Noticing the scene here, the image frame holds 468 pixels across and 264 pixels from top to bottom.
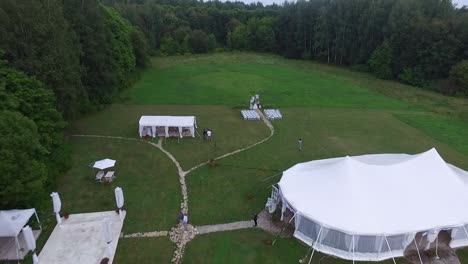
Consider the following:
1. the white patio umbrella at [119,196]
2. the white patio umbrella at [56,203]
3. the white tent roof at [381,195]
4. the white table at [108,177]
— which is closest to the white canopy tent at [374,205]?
the white tent roof at [381,195]

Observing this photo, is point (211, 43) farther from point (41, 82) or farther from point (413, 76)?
point (41, 82)

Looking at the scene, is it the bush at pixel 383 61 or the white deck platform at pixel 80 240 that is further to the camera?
the bush at pixel 383 61

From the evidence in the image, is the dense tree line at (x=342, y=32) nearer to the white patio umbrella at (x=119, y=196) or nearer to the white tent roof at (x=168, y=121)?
the white tent roof at (x=168, y=121)

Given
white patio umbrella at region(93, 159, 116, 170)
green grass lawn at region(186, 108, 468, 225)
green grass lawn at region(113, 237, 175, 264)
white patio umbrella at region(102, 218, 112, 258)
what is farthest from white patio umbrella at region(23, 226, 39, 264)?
white patio umbrella at region(93, 159, 116, 170)

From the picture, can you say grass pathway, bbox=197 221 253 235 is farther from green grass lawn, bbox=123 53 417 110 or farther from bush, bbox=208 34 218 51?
bush, bbox=208 34 218 51

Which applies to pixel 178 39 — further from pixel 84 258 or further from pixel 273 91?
pixel 84 258
